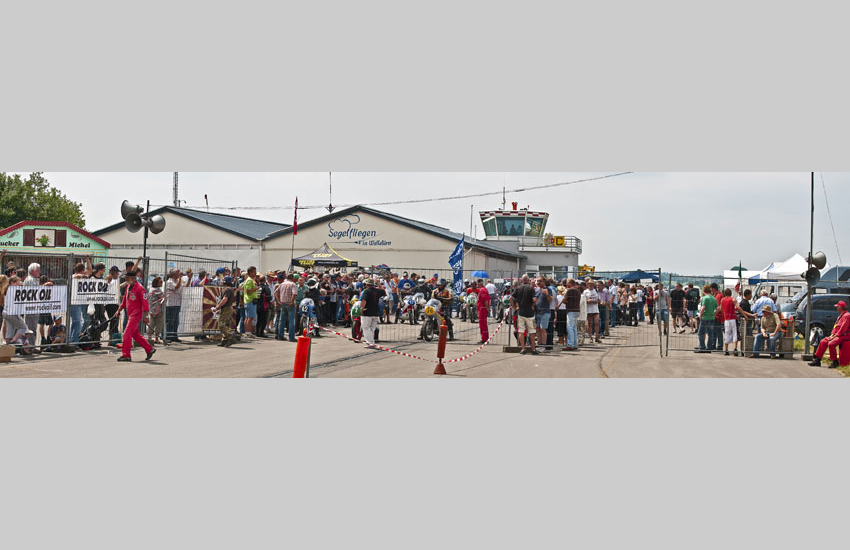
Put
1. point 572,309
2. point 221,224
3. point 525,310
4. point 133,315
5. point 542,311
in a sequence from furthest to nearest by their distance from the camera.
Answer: point 221,224 → point 572,309 → point 542,311 → point 525,310 → point 133,315

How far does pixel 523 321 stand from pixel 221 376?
7908 mm

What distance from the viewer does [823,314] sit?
69.4 feet

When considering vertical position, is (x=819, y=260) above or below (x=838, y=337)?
above

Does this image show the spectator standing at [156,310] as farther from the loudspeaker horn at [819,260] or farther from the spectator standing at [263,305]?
the loudspeaker horn at [819,260]

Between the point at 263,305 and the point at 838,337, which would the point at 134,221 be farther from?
the point at 838,337

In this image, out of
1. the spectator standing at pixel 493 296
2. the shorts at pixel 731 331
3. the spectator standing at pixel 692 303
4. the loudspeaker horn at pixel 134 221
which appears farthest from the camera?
the spectator standing at pixel 493 296

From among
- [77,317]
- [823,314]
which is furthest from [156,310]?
[823,314]

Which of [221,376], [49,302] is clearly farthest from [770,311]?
[49,302]

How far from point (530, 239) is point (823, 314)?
39106 millimetres

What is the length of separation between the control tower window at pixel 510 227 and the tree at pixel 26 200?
37548mm

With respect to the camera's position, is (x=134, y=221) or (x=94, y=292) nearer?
(x=94, y=292)

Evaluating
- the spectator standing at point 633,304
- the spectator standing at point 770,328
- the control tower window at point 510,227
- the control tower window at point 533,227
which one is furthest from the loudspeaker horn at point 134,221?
the control tower window at point 533,227

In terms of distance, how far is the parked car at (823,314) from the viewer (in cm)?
2100

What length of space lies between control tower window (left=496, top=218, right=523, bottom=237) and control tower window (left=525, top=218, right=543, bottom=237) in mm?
545
